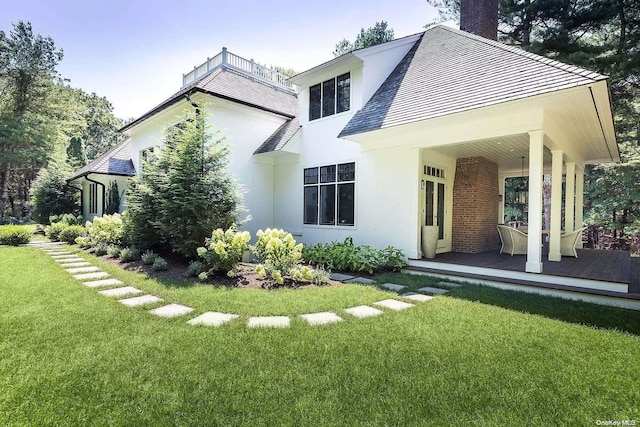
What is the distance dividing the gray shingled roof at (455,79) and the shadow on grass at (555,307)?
11.3ft

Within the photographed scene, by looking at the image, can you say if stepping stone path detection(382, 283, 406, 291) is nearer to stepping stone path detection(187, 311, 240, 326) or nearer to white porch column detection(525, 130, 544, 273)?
white porch column detection(525, 130, 544, 273)

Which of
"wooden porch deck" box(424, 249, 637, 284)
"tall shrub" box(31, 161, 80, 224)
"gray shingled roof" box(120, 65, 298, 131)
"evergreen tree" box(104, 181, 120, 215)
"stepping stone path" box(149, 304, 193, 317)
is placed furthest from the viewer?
"tall shrub" box(31, 161, 80, 224)

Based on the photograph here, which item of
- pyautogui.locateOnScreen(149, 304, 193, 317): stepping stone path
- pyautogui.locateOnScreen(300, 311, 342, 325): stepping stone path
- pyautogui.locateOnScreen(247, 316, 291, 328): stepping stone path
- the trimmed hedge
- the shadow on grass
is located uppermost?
the trimmed hedge

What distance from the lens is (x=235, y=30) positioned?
32.2 ft

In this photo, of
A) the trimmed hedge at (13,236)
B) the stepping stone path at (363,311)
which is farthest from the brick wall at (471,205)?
the trimmed hedge at (13,236)

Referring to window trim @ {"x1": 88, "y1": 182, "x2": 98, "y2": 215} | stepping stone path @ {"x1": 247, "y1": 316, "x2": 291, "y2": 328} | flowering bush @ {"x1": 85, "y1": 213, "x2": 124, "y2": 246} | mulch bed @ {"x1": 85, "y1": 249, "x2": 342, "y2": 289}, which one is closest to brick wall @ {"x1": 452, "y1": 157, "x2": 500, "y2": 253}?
mulch bed @ {"x1": 85, "y1": 249, "x2": 342, "y2": 289}

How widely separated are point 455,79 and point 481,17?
4718 mm

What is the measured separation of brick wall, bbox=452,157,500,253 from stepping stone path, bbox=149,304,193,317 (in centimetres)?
825

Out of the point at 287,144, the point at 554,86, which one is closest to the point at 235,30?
the point at 287,144

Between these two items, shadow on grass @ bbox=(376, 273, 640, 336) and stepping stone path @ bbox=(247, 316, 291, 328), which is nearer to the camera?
stepping stone path @ bbox=(247, 316, 291, 328)

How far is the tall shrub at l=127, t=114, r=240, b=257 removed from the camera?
741 centimetres

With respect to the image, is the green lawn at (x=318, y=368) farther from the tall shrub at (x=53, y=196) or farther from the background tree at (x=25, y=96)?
the background tree at (x=25, y=96)

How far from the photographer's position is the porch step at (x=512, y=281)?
5.14 meters

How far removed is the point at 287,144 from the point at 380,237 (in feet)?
13.4
